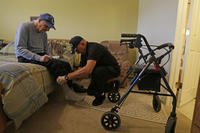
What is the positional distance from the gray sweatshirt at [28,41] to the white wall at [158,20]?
184cm

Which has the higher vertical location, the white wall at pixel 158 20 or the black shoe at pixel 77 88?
the white wall at pixel 158 20

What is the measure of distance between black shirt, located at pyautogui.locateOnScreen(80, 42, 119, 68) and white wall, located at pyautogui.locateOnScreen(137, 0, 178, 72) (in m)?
0.96

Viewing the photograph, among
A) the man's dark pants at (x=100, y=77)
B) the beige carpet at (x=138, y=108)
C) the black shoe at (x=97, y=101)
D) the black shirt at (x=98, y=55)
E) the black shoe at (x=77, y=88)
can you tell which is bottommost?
the beige carpet at (x=138, y=108)

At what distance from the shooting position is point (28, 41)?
2.57 meters

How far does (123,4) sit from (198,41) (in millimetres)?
2098

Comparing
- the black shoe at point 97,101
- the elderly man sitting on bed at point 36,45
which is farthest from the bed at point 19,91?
the black shoe at point 97,101

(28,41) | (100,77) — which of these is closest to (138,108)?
(100,77)

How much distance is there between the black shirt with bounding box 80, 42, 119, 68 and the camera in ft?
8.37

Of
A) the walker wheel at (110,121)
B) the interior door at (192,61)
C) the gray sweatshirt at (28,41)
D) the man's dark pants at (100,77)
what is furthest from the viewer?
the interior door at (192,61)

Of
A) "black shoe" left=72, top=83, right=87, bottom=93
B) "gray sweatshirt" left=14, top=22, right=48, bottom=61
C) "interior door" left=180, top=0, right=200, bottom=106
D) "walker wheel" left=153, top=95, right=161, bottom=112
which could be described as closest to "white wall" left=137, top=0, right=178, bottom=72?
"interior door" left=180, top=0, right=200, bottom=106

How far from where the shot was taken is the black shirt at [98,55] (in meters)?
2.55

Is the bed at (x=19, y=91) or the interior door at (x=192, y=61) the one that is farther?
the interior door at (x=192, y=61)

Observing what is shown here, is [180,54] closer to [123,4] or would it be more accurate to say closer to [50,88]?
[50,88]

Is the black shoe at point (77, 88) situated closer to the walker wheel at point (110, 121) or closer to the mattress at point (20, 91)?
the mattress at point (20, 91)
